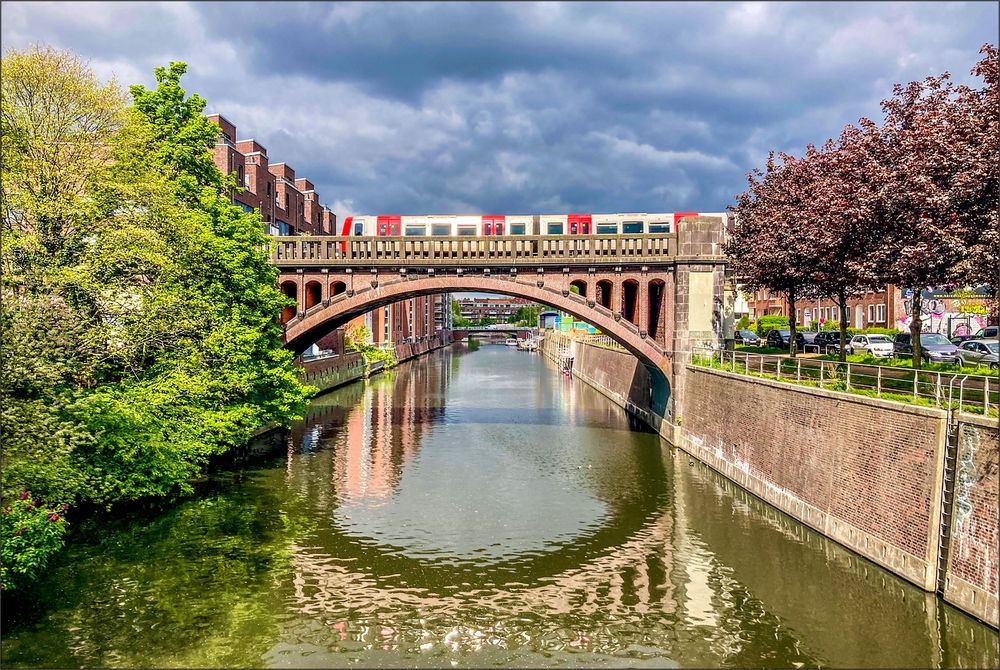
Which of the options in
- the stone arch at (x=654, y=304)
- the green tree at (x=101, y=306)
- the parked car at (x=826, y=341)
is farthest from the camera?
the parked car at (x=826, y=341)

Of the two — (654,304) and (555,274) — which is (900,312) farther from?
(555,274)

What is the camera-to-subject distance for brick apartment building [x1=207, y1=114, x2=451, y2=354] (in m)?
56.8

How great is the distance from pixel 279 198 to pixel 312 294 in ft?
103

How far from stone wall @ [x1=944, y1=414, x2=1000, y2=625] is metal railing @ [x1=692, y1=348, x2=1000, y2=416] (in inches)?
30.2

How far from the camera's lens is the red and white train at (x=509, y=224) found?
44.8 metres

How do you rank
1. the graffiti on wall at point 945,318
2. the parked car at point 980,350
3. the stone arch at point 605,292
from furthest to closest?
1. the graffiti on wall at point 945,318
2. the stone arch at point 605,292
3. the parked car at point 980,350

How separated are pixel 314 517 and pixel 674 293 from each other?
2317 cm

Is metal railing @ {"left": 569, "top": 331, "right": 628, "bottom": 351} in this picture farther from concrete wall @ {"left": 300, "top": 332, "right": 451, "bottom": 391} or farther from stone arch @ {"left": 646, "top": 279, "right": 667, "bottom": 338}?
→ concrete wall @ {"left": 300, "top": 332, "right": 451, "bottom": 391}

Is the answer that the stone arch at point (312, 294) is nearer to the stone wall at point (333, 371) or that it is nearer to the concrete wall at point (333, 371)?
the concrete wall at point (333, 371)

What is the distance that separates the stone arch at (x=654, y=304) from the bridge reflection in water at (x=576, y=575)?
342 inches

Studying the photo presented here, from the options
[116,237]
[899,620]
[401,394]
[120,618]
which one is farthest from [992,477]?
[401,394]

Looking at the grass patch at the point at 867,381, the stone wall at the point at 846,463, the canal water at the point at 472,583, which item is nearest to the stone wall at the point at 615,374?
the canal water at the point at 472,583

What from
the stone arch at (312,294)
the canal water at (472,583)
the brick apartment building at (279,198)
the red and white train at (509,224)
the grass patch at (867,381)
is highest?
the brick apartment building at (279,198)

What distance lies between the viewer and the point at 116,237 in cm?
2080
